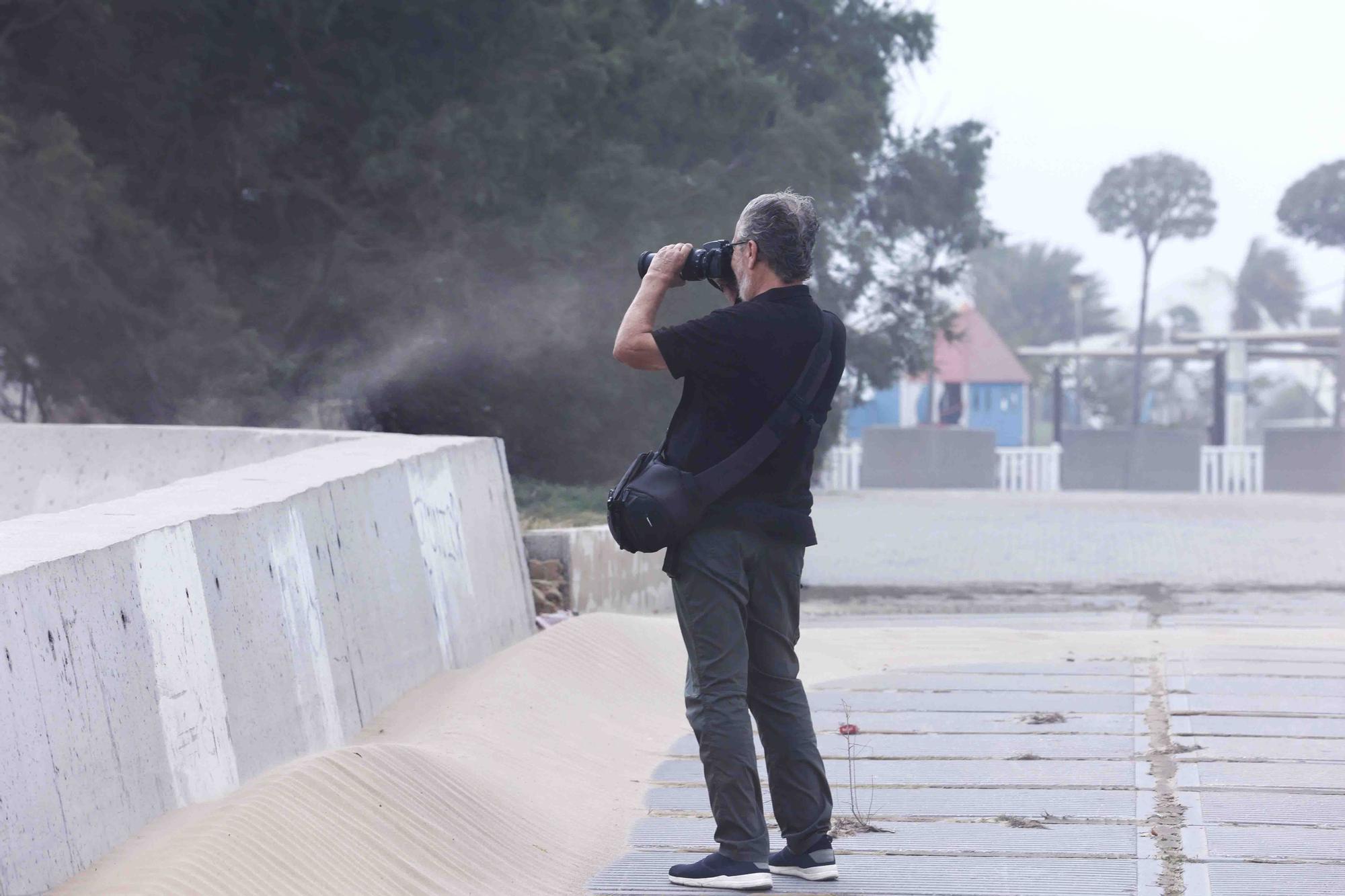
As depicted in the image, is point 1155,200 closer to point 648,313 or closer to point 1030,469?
point 1030,469

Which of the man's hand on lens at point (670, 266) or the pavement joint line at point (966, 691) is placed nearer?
the man's hand on lens at point (670, 266)

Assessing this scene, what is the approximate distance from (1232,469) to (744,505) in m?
26.8

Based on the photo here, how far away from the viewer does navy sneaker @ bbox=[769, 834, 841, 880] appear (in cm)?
449

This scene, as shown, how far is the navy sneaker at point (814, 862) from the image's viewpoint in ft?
14.7

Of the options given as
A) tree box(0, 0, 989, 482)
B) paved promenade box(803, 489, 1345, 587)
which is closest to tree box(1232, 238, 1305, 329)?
paved promenade box(803, 489, 1345, 587)

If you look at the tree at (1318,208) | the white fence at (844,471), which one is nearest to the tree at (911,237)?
the white fence at (844,471)

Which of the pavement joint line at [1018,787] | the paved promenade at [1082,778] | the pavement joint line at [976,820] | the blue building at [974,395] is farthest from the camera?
the blue building at [974,395]

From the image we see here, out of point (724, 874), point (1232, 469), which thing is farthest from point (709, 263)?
point (1232, 469)

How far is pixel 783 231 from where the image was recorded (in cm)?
434

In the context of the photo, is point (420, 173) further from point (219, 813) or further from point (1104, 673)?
point (219, 813)

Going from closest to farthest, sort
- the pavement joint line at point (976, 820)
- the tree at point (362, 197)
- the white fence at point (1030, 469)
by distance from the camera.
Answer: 1. the pavement joint line at point (976, 820)
2. the tree at point (362, 197)
3. the white fence at point (1030, 469)

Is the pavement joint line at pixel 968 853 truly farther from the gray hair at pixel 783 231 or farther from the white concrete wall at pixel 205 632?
the gray hair at pixel 783 231

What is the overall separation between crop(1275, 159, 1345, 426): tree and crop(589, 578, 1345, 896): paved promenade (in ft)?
148

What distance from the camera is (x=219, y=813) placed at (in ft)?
14.1
